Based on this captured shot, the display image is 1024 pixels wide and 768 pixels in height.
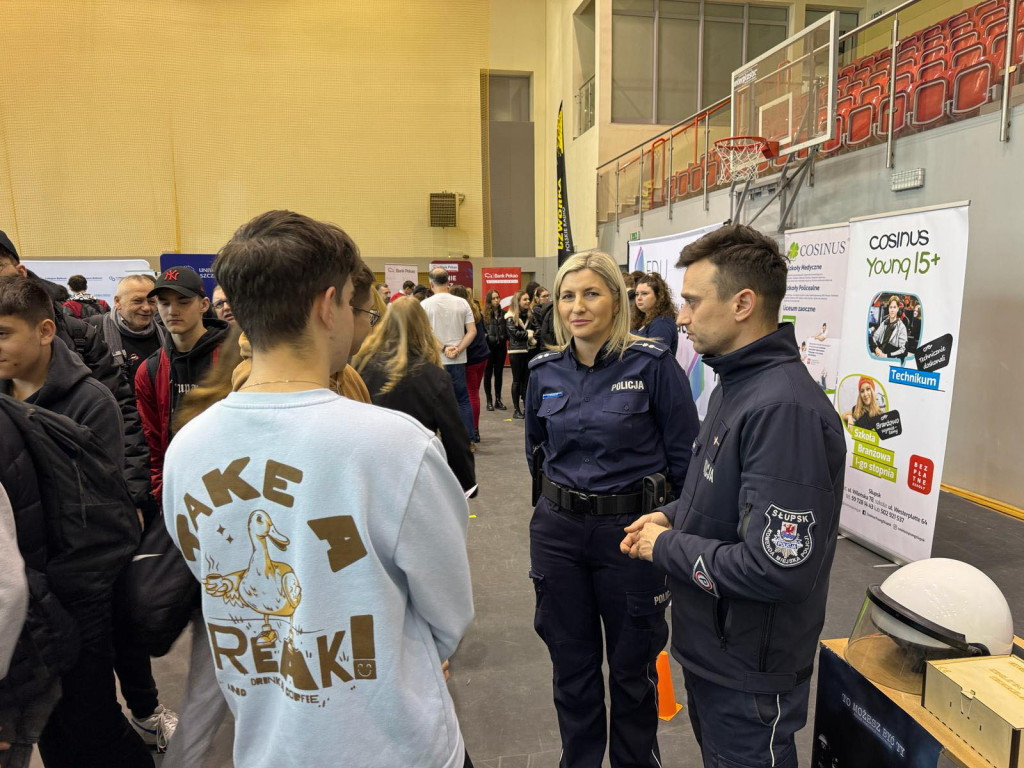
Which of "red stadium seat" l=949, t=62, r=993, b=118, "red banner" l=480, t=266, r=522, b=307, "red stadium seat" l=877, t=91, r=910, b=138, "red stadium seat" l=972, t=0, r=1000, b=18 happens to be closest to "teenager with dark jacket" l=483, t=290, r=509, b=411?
"red banner" l=480, t=266, r=522, b=307

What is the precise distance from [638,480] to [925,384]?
2333 mm

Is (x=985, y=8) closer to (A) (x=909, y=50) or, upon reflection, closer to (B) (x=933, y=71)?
(B) (x=933, y=71)

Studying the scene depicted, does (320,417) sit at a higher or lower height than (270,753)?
higher

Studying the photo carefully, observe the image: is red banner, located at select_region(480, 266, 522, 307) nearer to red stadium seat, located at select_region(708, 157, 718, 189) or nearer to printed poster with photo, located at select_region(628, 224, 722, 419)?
red stadium seat, located at select_region(708, 157, 718, 189)

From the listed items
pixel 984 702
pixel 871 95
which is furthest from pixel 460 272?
pixel 984 702

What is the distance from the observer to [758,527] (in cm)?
121

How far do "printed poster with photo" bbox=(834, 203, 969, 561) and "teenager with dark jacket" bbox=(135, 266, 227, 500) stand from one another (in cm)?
352

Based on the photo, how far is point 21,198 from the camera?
12070mm

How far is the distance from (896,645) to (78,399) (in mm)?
2361

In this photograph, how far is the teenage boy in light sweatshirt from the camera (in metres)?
0.83

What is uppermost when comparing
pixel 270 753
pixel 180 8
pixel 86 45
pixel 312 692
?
pixel 180 8

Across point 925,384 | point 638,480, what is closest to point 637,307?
point 925,384

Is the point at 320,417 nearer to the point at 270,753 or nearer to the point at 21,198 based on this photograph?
the point at 270,753

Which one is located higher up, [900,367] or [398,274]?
[398,274]
